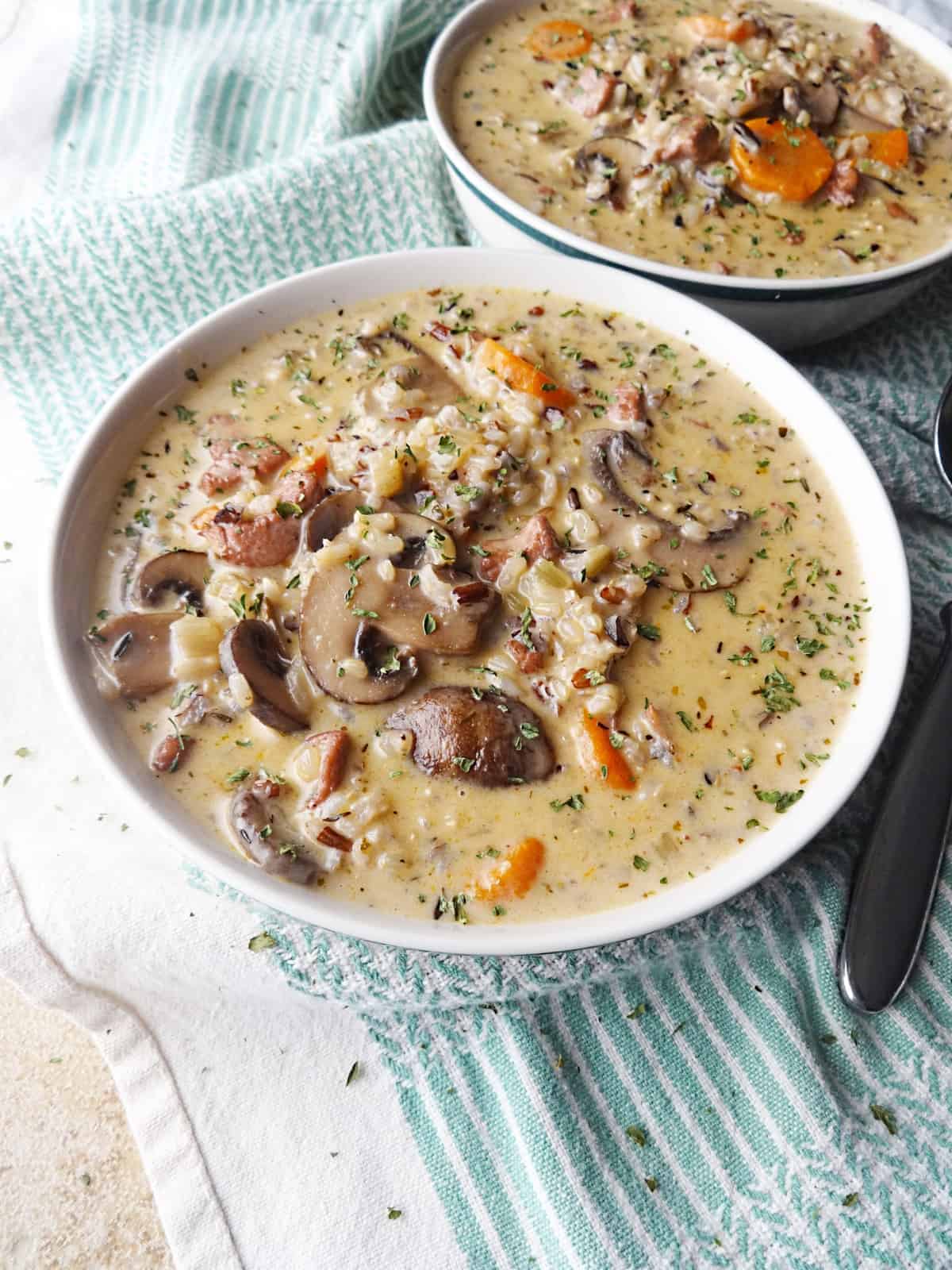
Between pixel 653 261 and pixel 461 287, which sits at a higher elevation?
pixel 653 261

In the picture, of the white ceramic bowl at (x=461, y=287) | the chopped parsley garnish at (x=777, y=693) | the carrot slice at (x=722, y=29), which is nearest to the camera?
the white ceramic bowl at (x=461, y=287)

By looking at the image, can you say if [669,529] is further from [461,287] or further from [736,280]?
[461,287]

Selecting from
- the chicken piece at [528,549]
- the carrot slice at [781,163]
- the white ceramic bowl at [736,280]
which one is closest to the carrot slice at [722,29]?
the carrot slice at [781,163]

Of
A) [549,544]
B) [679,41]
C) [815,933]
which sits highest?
[679,41]

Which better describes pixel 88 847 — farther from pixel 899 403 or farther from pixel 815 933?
pixel 899 403

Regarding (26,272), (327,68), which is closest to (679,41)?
(327,68)

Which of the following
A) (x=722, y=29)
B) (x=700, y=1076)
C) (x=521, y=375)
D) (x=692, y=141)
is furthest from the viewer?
(x=722, y=29)

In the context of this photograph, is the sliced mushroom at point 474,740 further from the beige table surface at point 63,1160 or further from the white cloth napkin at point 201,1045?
the beige table surface at point 63,1160

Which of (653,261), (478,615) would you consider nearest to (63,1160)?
(478,615)
